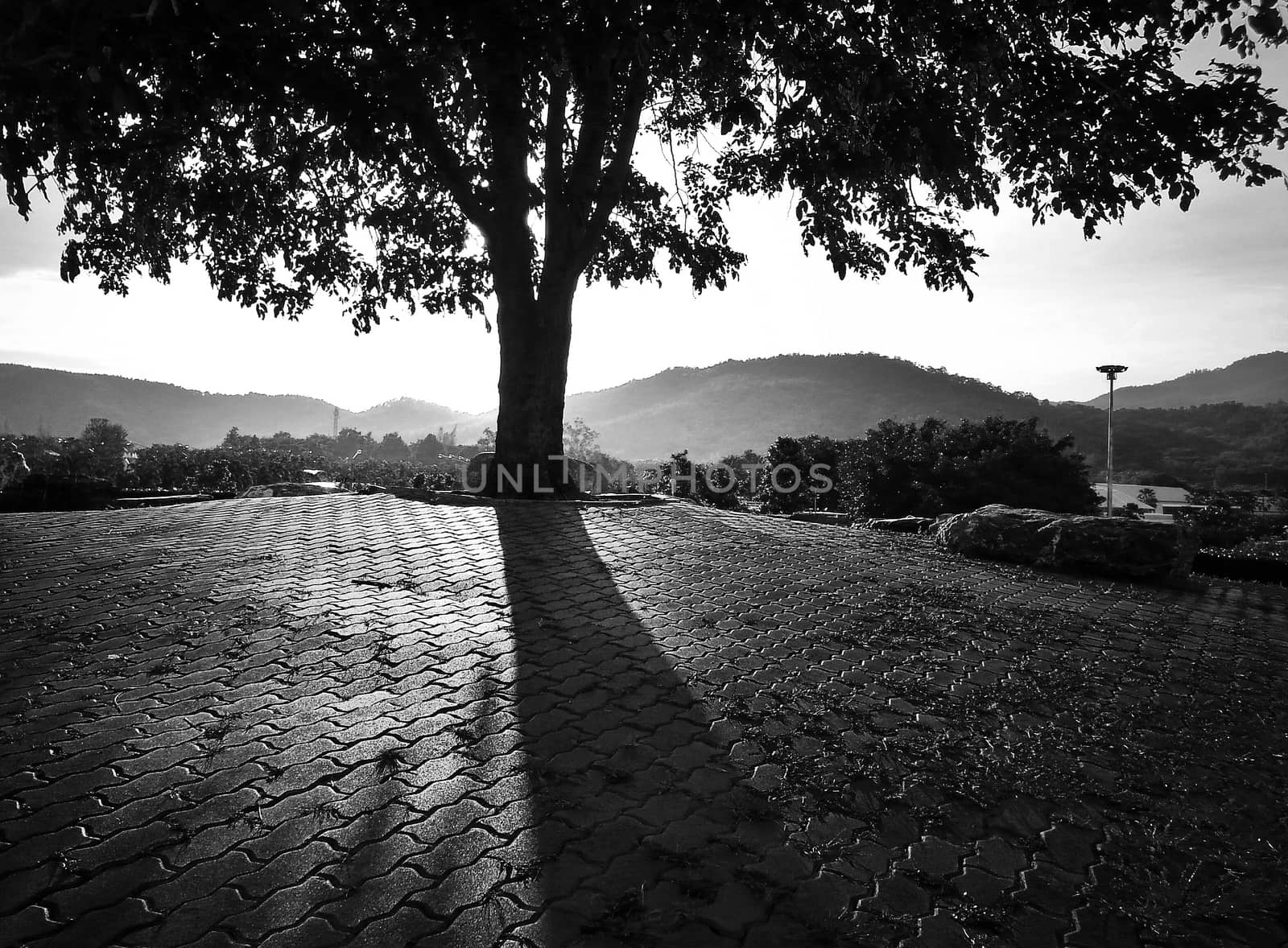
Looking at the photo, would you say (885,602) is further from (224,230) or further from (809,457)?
(809,457)

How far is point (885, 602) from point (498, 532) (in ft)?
14.4

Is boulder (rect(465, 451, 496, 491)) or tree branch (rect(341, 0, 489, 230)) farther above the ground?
tree branch (rect(341, 0, 489, 230))

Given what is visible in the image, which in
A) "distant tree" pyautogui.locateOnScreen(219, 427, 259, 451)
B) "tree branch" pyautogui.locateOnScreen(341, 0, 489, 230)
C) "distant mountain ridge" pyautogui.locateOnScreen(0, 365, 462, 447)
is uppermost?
"distant mountain ridge" pyautogui.locateOnScreen(0, 365, 462, 447)

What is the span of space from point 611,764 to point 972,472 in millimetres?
14710

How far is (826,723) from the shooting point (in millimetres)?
3957

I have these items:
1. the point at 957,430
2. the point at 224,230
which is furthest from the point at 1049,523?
the point at 224,230

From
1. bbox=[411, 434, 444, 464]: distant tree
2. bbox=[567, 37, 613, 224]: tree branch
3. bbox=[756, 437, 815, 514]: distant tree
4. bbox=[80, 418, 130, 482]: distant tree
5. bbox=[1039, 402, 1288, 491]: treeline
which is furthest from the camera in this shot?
bbox=[411, 434, 444, 464]: distant tree

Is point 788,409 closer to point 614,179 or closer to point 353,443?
point 353,443

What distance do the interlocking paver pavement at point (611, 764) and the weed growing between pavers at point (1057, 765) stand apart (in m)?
0.02

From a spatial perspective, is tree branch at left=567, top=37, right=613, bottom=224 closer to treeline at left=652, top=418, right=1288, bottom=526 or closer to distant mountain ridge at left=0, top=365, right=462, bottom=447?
treeline at left=652, top=418, right=1288, bottom=526

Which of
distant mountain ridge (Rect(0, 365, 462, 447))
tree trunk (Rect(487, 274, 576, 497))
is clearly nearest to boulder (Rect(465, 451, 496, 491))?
tree trunk (Rect(487, 274, 576, 497))

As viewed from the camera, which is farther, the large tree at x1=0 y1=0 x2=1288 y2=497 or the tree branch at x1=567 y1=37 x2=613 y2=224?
the tree branch at x1=567 y1=37 x2=613 y2=224

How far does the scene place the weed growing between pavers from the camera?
109 inches

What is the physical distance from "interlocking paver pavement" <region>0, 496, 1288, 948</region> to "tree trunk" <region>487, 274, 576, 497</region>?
560 centimetres
